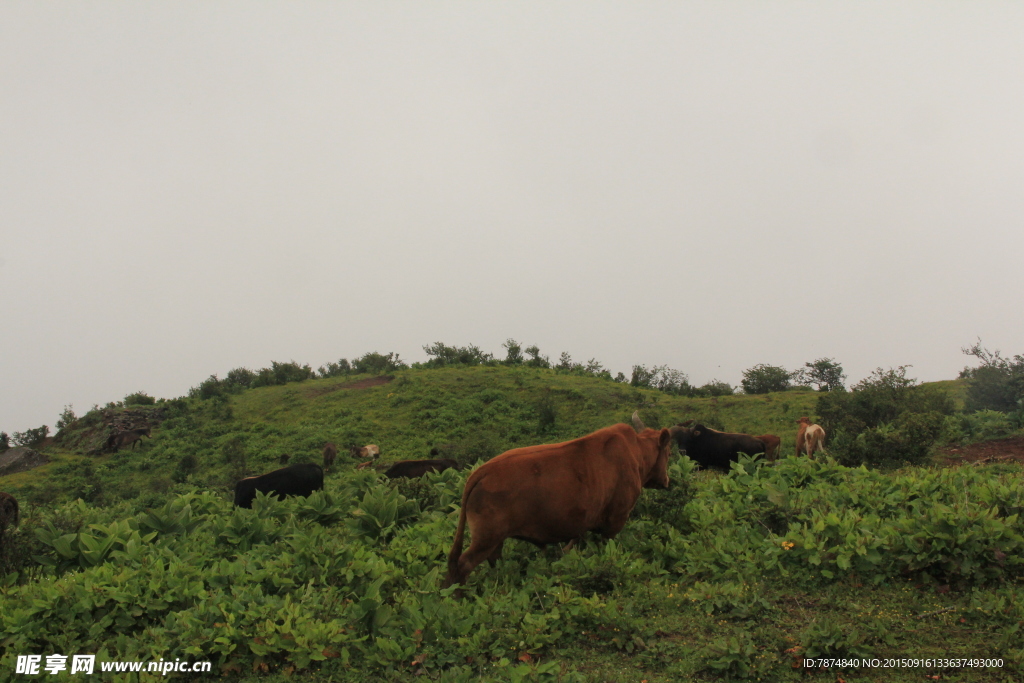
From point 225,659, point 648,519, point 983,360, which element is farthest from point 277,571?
point 983,360

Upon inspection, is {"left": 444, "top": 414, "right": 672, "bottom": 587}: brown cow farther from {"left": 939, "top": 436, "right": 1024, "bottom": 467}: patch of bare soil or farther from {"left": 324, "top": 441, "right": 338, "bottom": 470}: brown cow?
{"left": 324, "top": 441, "right": 338, "bottom": 470}: brown cow

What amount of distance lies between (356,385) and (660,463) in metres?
30.2

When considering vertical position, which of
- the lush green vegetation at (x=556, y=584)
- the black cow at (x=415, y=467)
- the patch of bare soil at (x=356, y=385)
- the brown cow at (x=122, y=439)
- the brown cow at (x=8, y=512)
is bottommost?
the lush green vegetation at (x=556, y=584)

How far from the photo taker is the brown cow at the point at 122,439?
102ft

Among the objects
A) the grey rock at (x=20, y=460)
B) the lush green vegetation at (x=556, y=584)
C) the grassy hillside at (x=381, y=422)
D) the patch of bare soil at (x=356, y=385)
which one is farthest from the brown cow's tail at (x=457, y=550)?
the grey rock at (x=20, y=460)

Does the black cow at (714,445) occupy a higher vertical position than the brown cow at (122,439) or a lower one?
lower

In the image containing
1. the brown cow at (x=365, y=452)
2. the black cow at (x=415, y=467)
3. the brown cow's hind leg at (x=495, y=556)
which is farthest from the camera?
the brown cow at (x=365, y=452)

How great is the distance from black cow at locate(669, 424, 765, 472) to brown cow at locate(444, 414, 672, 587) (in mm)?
9087

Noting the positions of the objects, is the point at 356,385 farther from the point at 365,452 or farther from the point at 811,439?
the point at 811,439

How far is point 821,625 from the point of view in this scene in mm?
5312

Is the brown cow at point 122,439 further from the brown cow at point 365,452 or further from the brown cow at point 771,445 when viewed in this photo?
the brown cow at point 771,445

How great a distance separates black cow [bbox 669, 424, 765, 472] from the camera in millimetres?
16156

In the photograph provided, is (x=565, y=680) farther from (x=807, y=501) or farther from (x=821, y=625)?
(x=807, y=501)

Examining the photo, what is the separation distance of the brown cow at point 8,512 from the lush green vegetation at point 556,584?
0.58 feet
